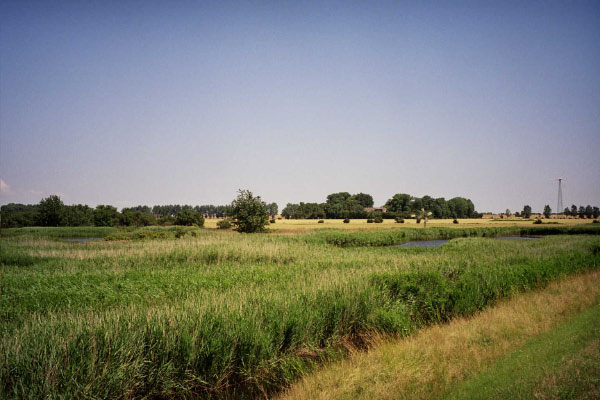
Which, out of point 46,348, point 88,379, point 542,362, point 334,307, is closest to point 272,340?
point 334,307

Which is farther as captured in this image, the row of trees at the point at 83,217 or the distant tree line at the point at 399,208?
the distant tree line at the point at 399,208

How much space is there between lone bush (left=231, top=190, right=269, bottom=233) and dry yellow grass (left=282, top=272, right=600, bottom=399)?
152ft

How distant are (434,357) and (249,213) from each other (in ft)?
163

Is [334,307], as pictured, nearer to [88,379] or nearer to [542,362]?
[542,362]

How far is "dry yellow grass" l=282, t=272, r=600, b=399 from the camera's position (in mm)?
6234

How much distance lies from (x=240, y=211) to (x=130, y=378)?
50.9 m

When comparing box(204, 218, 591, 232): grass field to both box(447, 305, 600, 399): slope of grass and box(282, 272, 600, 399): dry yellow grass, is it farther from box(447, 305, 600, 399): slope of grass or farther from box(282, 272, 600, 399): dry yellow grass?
box(447, 305, 600, 399): slope of grass

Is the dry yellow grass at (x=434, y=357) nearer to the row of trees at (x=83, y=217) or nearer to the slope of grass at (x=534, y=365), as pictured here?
the slope of grass at (x=534, y=365)

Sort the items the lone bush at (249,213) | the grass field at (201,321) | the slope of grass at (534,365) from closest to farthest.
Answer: the grass field at (201,321) < the slope of grass at (534,365) < the lone bush at (249,213)

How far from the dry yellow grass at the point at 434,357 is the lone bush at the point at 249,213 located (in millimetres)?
46415

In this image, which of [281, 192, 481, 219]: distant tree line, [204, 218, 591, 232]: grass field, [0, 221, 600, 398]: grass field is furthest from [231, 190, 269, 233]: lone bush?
[281, 192, 481, 219]: distant tree line

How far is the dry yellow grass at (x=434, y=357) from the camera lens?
6234mm

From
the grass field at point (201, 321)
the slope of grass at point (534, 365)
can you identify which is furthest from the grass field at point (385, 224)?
the slope of grass at point (534, 365)

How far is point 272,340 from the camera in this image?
7.16m
